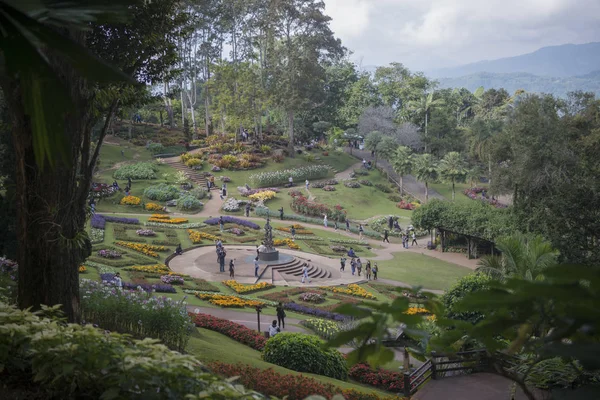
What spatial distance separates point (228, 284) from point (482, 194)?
32.2 metres

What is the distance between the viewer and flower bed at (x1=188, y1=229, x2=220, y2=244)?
97.7ft

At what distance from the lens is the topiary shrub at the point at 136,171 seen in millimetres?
39884

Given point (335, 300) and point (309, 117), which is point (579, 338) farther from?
point (309, 117)

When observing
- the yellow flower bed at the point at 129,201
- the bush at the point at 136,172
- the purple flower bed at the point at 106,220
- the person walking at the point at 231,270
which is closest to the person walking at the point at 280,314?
the person walking at the point at 231,270

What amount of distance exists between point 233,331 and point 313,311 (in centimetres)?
552

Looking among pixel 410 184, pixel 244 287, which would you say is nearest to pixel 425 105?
pixel 410 184

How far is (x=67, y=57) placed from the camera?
1441 millimetres

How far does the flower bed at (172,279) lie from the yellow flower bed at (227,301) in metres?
1.56

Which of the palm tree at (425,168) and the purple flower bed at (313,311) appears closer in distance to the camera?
the purple flower bed at (313,311)

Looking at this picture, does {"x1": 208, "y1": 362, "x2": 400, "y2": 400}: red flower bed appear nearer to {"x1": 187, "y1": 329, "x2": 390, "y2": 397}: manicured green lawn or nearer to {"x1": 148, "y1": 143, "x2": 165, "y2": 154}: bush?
{"x1": 187, "y1": 329, "x2": 390, "y2": 397}: manicured green lawn

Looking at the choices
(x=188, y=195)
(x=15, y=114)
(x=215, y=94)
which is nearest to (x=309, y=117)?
(x=215, y=94)

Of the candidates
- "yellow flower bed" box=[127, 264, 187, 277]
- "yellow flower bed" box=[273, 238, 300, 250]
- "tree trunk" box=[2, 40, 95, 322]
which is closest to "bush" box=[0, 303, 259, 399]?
"tree trunk" box=[2, 40, 95, 322]

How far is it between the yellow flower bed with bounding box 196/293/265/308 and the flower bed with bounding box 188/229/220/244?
9102 millimetres

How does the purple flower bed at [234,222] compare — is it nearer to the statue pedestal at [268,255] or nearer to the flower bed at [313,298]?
the statue pedestal at [268,255]
